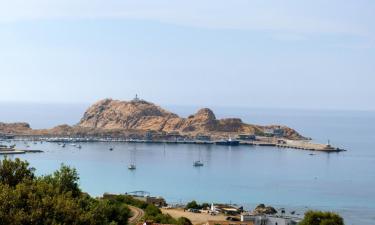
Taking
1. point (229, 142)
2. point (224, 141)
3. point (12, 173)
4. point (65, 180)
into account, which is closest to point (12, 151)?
point (224, 141)

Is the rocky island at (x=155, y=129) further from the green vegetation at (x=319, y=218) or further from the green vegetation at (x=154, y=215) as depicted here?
the green vegetation at (x=319, y=218)

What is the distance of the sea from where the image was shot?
54031mm

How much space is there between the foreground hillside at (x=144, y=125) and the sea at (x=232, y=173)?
10998mm

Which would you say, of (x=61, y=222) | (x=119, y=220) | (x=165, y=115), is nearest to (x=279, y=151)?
(x=165, y=115)

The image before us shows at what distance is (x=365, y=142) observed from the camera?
130 m

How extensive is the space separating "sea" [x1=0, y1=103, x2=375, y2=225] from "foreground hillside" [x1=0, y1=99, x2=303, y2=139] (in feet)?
36.1

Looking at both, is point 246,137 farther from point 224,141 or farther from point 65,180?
point 65,180

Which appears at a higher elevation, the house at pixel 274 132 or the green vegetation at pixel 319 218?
the house at pixel 274 132

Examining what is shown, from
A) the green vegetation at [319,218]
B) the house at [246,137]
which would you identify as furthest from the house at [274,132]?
the green vegetation at [319,218]

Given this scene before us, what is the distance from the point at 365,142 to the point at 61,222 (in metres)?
120

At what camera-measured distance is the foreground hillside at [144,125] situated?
116 metres

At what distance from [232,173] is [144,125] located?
53.1 meters

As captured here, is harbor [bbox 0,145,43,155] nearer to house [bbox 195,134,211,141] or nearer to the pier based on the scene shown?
the pier

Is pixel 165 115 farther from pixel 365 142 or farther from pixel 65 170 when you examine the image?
pixel 65 170
